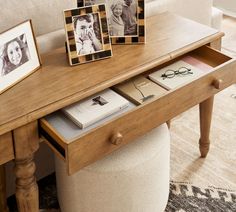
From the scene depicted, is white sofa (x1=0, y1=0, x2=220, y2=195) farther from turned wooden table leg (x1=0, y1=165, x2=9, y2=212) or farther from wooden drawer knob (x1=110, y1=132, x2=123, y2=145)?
wooden drawer knob (x1=110, y1=132, x2=123, y2=145)

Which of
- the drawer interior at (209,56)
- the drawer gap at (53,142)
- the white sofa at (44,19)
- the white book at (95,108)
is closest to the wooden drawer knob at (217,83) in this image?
the drawer interior at (209,56)

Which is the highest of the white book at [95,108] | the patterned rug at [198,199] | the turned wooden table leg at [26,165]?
the white book at [95,108]

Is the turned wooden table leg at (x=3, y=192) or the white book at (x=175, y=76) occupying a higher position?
the white book at (x=175, y=76)

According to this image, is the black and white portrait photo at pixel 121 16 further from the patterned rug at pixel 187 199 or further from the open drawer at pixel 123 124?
the patterned rug at pixel 187 199

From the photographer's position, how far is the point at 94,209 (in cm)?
133

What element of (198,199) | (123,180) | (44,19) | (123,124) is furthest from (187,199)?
(44,19)

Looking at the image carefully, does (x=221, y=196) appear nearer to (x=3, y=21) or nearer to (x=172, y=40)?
(x=172, y=40)

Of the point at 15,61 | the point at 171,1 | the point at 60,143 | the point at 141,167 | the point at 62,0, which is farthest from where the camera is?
the point at 171,1

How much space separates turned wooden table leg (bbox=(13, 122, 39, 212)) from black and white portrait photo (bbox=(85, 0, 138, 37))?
467mm

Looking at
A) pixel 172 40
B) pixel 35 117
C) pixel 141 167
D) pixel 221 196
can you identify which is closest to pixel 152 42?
pixel 172 40

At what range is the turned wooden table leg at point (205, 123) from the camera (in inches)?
66.2

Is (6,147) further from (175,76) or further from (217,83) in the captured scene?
(217,83)

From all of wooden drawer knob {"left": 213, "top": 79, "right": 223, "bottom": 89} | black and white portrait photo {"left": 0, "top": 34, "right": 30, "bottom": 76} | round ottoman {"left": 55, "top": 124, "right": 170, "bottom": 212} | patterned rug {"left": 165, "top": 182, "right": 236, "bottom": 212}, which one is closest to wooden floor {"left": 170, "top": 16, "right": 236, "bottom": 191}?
patterned rug {"left": 165, "top": 182, "right": 236, "bottom": 212}

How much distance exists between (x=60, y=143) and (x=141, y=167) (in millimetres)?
317
